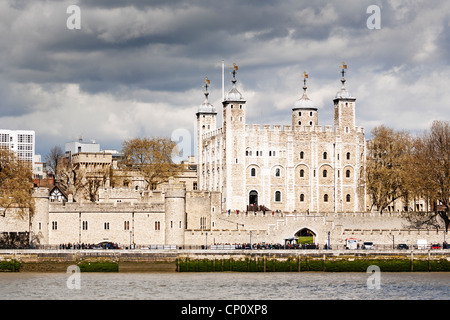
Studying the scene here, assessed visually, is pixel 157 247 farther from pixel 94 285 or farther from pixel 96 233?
pixel 94 285

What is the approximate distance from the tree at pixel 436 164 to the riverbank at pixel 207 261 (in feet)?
50.0

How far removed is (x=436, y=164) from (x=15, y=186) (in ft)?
127

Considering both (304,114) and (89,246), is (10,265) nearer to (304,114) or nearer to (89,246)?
(89,246)

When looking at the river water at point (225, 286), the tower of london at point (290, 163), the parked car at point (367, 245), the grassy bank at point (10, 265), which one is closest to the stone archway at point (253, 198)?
the tower of london at point (290, 163)

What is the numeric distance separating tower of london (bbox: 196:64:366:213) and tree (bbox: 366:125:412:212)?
2.74 meters

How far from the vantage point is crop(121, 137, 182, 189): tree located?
103 metres

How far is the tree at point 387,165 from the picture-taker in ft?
309

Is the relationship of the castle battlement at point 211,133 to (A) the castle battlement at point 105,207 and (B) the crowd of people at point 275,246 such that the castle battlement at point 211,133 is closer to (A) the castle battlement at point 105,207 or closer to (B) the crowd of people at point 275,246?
(A) the castle battlement at point 105,207

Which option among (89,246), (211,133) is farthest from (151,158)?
(89,246)

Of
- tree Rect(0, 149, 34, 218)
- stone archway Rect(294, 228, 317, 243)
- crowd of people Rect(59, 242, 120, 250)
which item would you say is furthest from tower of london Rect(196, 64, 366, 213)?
tree Rect(0, 149, 34, 218)

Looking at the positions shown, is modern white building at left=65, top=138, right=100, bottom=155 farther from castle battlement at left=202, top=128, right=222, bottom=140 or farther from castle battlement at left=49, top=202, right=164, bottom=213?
castle battlement at left=49, top=202, right=164, bottom=213

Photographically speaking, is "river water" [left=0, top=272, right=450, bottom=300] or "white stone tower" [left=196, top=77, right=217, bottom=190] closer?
"river water" [left=0, top=272, right=450, bottom=300]

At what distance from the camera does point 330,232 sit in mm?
85562
